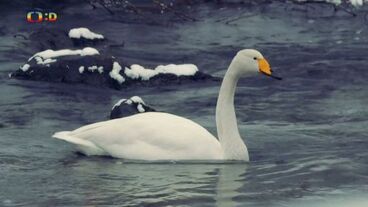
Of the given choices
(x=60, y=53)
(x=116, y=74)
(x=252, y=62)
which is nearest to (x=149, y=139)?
(x=252, y=62)

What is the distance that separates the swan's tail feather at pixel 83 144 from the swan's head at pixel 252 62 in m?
1.59

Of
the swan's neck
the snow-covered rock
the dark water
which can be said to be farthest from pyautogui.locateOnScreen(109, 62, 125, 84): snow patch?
the swan's neck

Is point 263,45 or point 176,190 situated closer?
point 176,190

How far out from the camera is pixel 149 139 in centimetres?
1132

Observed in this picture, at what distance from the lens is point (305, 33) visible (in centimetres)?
2000

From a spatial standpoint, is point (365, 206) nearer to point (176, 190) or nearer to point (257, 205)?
point (257, 205)

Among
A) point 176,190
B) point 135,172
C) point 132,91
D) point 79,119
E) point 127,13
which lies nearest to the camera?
point 176,190

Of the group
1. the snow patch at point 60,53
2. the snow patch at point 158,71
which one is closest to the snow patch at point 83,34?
the snow patch at point 60,53

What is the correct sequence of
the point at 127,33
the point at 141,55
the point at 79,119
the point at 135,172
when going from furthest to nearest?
1. the point at 127,33
2. the point at 141,55
3. the point at 79,119
4. the point at 135,172

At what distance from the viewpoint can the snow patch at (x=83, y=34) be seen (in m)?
18.7

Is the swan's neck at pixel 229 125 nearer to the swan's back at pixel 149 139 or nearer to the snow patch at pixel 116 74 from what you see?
the swan's back at pixel 149 139

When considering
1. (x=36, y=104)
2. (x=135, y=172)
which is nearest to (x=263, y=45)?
(x=36, y=104)

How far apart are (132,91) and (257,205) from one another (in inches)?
258

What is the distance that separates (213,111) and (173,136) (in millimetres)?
3074
